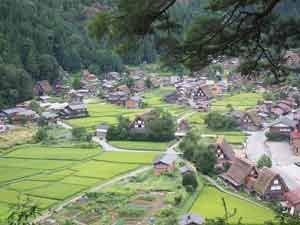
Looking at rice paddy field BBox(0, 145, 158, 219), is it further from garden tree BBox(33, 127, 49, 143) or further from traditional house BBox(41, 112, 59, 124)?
traditional house BBox(41, 112, 59, 124)

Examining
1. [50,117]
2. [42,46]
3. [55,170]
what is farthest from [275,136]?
[42,46]

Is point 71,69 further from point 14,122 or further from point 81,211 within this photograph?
point 81,211

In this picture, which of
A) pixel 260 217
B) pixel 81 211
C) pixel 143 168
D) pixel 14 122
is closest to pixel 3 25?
pixel 14 122

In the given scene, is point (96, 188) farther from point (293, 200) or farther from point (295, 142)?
point (295, 142)

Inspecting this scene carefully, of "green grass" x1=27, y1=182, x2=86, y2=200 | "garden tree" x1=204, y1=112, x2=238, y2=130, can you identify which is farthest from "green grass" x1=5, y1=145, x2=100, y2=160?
"garden tree" x1=204, y1=112, x2=238, y2=130

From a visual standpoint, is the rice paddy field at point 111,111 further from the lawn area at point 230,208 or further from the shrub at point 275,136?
the lawn area at point 230,208
